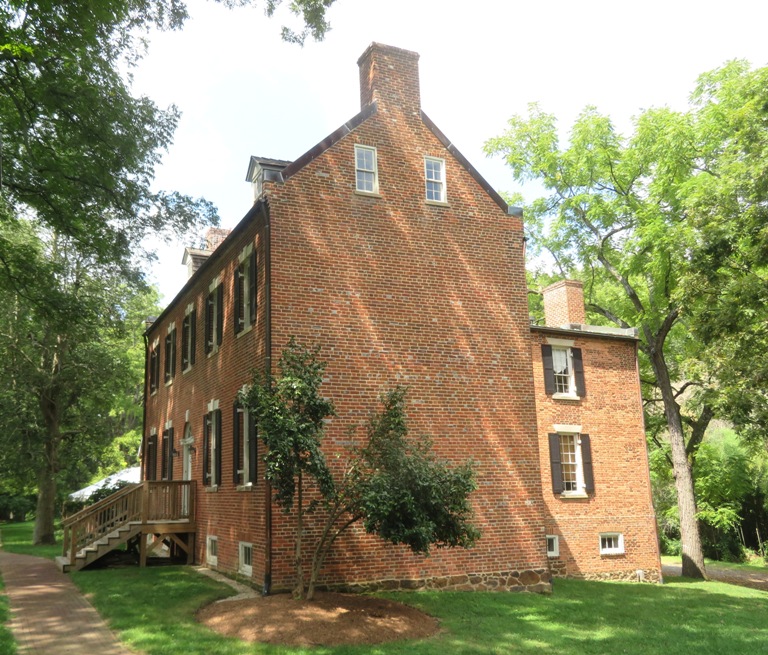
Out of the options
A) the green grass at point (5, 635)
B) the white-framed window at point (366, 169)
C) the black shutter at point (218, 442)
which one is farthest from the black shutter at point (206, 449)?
the white-framed window at point (366, 169)

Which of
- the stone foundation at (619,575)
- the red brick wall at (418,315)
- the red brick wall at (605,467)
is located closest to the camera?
the red brick wall at (418,315)

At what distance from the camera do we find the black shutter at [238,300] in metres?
15.7

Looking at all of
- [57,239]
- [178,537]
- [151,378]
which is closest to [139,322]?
[57,239]

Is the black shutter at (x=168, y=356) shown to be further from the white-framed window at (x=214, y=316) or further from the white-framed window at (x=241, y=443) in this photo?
the white-framed window at (x=241, y=443)

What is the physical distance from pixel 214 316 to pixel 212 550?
575 cm

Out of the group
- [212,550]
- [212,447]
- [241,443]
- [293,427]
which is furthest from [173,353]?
[293,427]

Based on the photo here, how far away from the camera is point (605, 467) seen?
2069 cm

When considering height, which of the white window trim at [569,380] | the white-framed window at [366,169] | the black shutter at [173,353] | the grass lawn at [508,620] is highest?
the white-framed window at [366,169]

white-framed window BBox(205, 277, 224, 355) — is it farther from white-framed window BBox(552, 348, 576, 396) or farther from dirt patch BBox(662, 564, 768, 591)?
dirt patch BBox(662, 564, 768, 591)

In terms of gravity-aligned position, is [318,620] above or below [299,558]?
below

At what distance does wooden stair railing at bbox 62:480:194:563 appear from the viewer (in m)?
16.7

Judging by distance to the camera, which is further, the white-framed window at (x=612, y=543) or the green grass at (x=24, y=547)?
the green grass at (x=24, y=547)

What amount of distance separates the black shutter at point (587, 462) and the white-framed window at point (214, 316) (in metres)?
10.8

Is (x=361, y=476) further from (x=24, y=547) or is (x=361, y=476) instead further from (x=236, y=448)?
(x=24, y=547)
